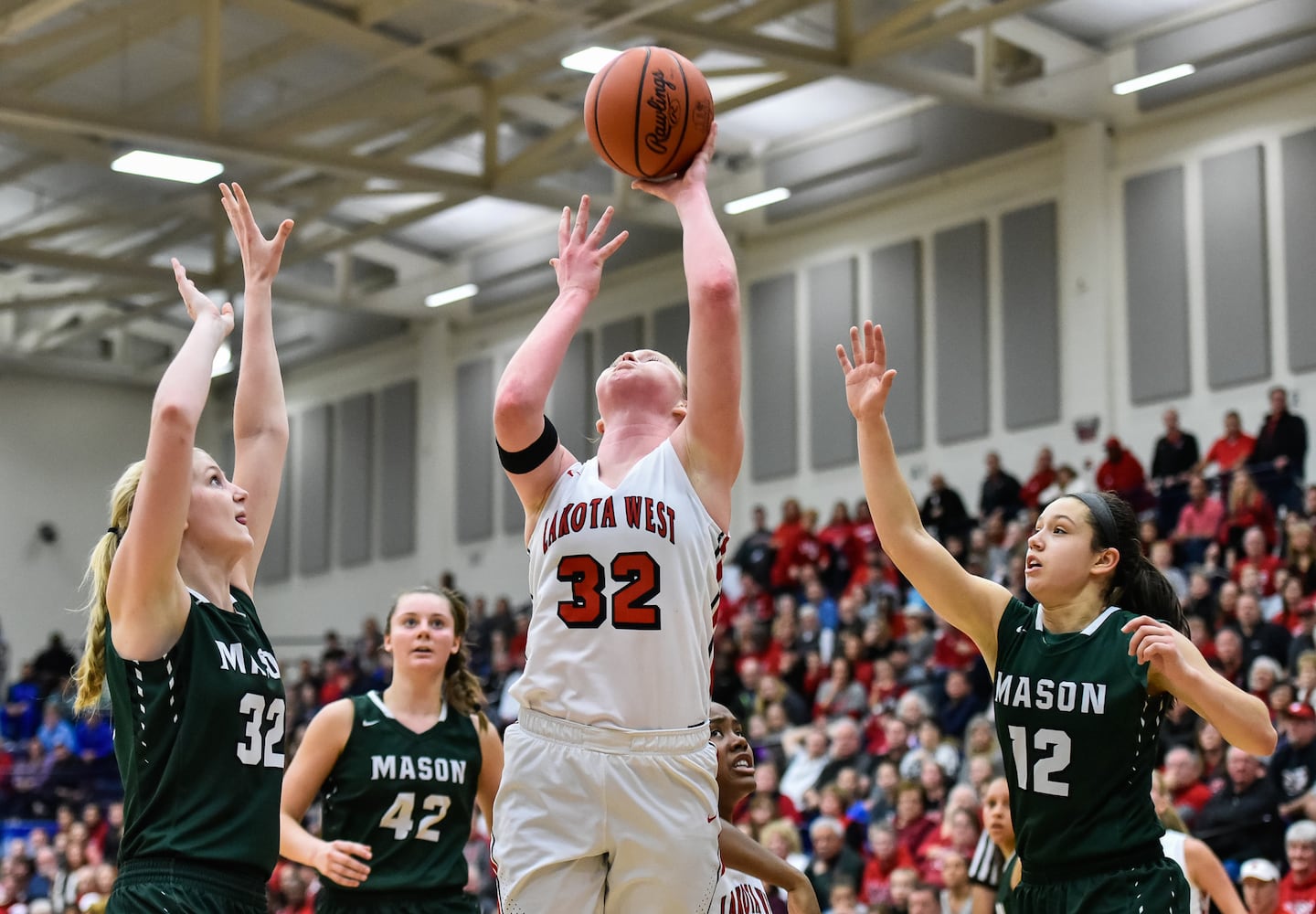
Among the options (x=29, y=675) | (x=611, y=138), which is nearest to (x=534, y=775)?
(x=611, y=138)

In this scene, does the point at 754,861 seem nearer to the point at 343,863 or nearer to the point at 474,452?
the point at 343,863

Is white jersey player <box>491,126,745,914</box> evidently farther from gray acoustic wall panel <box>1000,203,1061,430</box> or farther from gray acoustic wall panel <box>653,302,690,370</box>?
gray acoustic wall panel <box>653,302,690,370</box>

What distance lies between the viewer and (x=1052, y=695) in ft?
16.4

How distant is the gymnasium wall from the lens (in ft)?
60.5

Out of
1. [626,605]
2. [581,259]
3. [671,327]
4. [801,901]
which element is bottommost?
[801,901]

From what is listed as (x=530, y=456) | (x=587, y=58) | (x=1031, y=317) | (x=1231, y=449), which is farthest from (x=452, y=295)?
(x=530, y=456)

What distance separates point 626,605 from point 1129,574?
187 cm

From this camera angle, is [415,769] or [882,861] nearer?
[415,769]

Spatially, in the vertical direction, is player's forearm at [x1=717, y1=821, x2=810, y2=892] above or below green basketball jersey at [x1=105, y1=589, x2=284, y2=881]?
below

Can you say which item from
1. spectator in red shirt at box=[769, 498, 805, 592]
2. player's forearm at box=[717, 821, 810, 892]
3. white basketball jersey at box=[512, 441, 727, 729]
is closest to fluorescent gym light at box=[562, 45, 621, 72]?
spectator in red shirt at box=[769, 498, 805, 592]

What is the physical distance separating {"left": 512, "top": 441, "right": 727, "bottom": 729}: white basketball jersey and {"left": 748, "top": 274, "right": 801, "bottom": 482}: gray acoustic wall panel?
18492mm

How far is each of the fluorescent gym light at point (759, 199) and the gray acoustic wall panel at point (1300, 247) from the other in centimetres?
653

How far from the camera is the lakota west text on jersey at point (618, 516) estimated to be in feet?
14.2

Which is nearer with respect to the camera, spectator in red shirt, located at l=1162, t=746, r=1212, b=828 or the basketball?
the basketball
